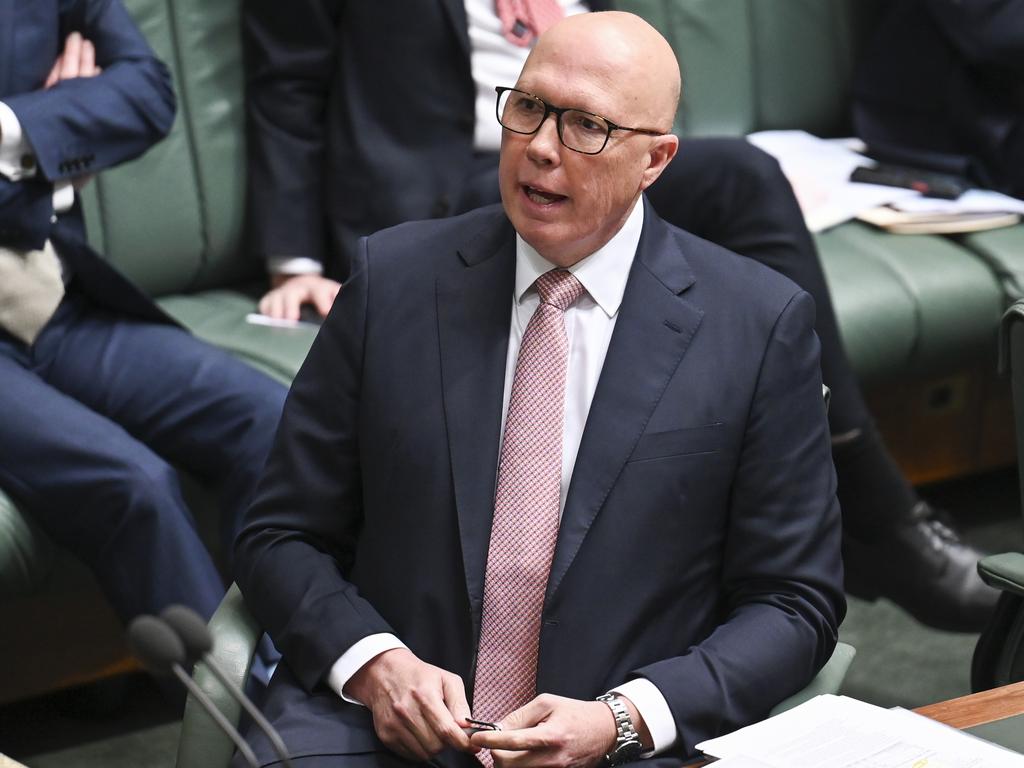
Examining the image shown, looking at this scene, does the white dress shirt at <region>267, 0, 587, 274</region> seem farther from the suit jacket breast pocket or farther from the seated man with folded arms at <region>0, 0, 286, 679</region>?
the suit jacket breast pocket

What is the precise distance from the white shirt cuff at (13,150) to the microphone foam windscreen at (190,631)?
58.3 inches

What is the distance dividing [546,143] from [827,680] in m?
0.67

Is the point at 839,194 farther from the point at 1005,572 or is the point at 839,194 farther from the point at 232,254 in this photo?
the point at 1005,572

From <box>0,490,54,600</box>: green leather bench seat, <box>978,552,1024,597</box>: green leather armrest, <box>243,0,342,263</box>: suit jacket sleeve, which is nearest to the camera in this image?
<box>978,552,1024,597</box>: green leather armrest

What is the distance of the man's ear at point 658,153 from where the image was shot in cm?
180

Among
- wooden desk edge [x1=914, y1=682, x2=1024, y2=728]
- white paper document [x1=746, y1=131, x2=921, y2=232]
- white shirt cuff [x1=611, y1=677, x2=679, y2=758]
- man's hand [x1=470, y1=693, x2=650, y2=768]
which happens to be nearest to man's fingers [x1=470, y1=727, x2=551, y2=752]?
man's hand [x1=470, y1=693, x2=650, y2=768]

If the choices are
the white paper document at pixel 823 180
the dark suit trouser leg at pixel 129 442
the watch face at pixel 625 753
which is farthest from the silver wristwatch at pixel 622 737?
the white paper document at pixel 823 180

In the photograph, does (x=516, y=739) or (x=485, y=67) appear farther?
(x=485, y=67)

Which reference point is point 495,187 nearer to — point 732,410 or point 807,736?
point 732,410

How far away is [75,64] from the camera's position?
105 inches

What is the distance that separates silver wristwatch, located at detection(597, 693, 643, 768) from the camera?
167cm

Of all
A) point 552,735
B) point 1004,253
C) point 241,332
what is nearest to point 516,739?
point 552,735

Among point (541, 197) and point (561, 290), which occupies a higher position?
point (541, 197)

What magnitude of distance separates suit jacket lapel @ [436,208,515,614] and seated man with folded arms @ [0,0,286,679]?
79cm
